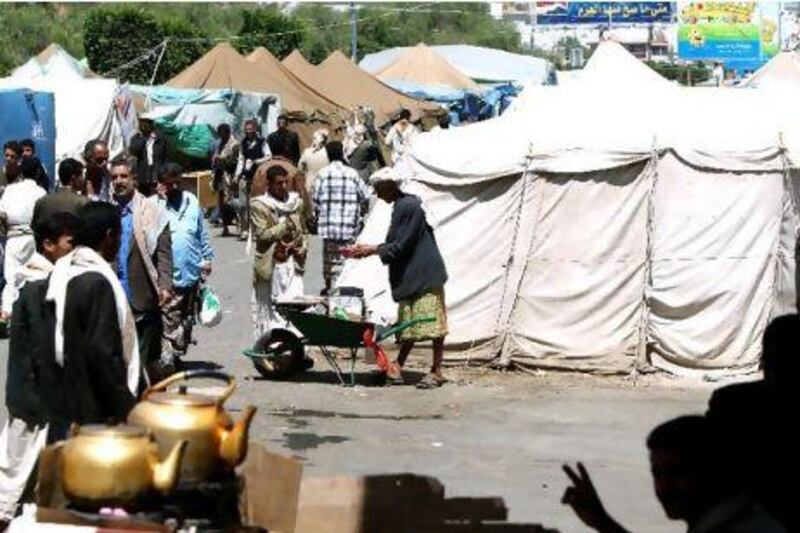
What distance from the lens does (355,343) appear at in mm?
12961

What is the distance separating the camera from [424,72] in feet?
175

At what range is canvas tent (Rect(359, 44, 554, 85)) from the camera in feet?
199

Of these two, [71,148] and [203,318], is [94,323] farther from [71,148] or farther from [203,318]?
[71,148]

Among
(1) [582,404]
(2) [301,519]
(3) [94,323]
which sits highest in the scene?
(3) [94,323]

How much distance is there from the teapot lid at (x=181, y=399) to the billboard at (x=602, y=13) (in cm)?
9456

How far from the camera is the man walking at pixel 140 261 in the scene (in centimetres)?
1090

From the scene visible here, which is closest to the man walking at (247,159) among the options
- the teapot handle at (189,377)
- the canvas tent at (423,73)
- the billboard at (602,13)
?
the teapot handle at (189,377)

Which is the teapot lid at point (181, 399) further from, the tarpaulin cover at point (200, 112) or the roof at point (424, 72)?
the roof at point (424, 72)

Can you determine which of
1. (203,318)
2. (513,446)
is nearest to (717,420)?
(513,446)

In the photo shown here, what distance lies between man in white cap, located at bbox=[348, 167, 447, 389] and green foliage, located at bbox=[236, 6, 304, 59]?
180 ft

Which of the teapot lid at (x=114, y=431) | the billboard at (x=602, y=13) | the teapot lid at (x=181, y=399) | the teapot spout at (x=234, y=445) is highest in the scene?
the billboard at (x=602, y=13)

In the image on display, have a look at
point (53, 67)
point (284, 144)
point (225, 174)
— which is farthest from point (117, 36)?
point (284, 144)

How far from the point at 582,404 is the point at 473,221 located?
82.8 inches

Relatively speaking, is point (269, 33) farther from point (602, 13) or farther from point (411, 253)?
point (411, 253)
